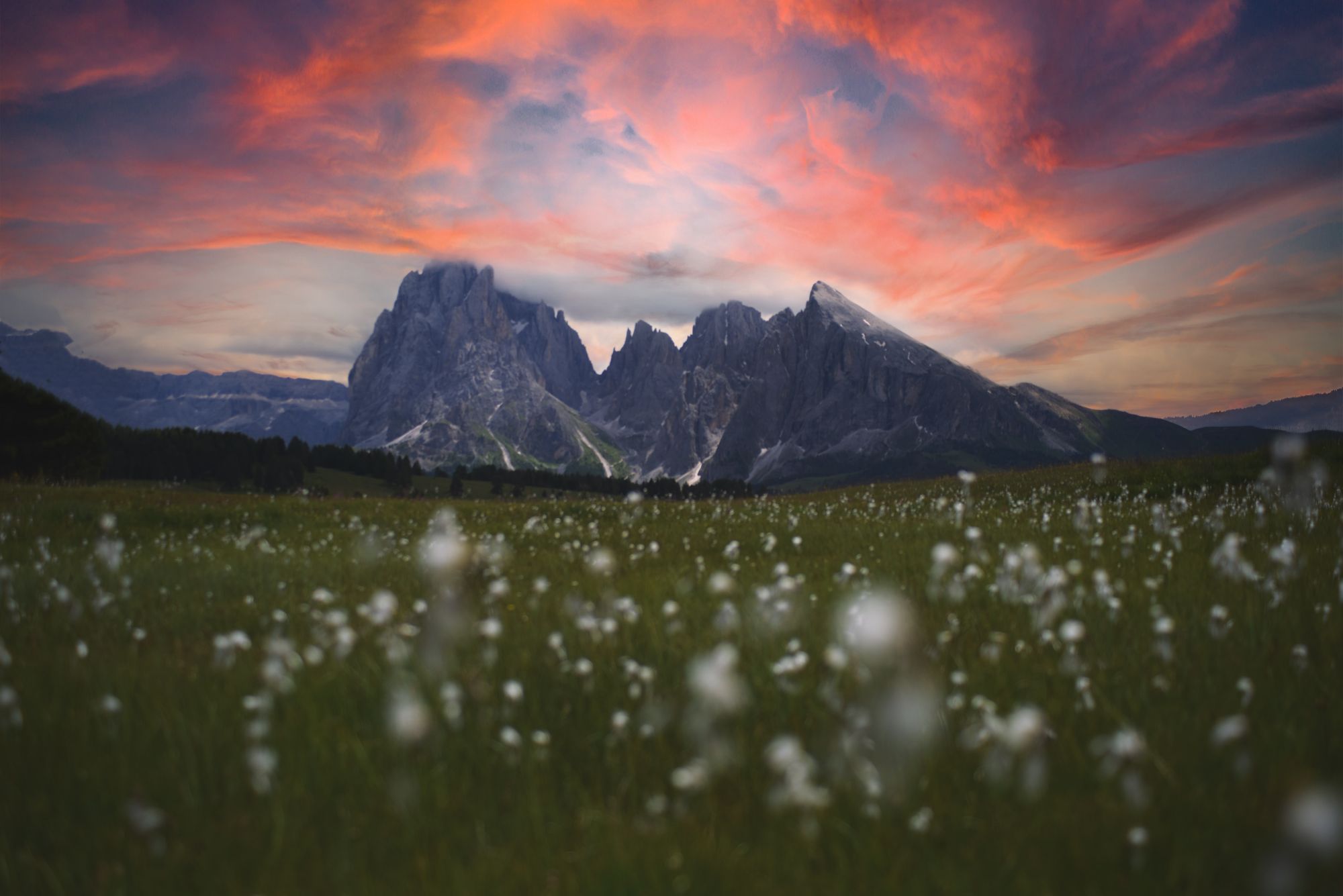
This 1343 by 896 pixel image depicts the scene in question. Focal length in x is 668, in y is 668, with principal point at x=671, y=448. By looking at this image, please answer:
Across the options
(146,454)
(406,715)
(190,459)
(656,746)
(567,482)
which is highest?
(406,715)

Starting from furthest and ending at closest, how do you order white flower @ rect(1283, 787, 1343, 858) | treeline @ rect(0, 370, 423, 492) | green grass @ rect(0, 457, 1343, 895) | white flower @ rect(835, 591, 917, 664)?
treeline @ rect(0, 370, 423, 492) < white flower @ rect(835, 591, 917, 664) < green grass @ rect(0, 457, 1343, 895) < white flower @ rect(1283, 787, 1343, 858)

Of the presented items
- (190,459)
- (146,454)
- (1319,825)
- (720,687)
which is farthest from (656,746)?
(146,454)

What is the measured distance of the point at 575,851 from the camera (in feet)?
8.62

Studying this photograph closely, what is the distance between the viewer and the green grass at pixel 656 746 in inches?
97.8

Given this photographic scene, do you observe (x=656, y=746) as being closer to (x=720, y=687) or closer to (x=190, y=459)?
(x=720, y=687)

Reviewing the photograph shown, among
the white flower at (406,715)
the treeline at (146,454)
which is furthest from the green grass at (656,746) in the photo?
the treeline at (146,454)

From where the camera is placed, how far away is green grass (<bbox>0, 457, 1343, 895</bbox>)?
2484mm

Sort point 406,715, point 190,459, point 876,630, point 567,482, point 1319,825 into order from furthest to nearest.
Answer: point 567,482 → point 190,459 → point 876,630 → point 406,715 → point 1319,825

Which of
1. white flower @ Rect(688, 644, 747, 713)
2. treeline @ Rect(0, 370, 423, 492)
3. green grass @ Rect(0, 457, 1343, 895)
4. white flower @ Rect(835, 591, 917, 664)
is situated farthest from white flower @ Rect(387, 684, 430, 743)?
treeline @ Rect(0, 370, 423, 492)

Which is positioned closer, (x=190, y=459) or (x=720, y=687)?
(x=720, y=687)

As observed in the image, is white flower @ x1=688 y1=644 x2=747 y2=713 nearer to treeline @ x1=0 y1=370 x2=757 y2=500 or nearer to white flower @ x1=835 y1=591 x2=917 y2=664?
white flower @ x1=835 y1=591 x2=917 y2=664

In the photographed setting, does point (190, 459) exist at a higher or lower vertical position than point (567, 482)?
higher

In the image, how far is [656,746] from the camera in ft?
11.3

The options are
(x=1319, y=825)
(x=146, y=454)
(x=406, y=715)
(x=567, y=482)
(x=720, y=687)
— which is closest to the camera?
(x=1319, y=825)
